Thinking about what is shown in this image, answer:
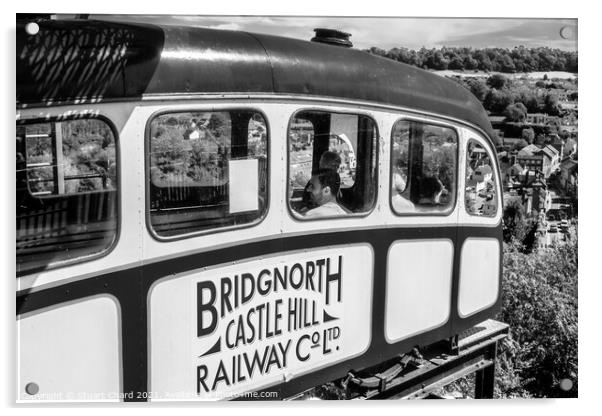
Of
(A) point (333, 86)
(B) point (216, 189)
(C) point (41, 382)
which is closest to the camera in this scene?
(C) point (41, 382)

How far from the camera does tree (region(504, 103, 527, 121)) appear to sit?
383 centimetres

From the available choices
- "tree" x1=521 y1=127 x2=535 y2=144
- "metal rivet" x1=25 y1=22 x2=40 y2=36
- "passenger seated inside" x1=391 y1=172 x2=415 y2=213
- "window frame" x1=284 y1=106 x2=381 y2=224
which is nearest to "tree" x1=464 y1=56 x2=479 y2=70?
"tree" x1=521 y1=127 x2=535 y2=144

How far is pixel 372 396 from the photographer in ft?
13.1

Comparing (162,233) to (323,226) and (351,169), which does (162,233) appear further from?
(351,169)

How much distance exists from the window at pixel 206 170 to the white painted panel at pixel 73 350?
0.46 meters

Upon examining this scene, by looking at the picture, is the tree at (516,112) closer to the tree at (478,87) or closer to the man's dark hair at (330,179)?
the tree at (478,87)

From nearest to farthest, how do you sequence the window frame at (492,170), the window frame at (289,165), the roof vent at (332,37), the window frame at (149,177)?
the window frame at (149,177) → the window frame at (289,165) → the roof vent at (332,37) → the window frame at (492,170)

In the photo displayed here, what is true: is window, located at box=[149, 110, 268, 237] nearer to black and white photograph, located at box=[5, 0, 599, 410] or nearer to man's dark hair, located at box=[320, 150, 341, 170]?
black and white photograph, located at box=[5, 0, 599, 410]

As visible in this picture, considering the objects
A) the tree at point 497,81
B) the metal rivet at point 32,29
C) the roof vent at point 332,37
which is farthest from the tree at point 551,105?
the metal rivet at point 32,29

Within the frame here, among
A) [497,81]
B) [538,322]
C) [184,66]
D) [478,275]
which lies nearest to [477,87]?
[497,81]

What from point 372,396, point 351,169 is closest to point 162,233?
point 351,169

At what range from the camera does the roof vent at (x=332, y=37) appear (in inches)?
141

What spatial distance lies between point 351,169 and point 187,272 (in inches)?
41.7

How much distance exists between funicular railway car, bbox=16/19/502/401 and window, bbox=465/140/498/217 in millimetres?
10
